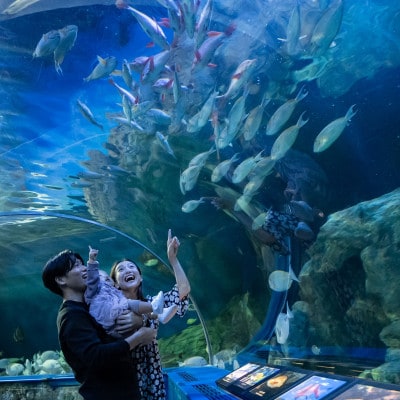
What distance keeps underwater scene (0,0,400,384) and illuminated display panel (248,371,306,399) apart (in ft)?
5.29

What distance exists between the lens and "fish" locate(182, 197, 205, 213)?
7270mm

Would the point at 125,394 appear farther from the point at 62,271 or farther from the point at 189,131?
the point at 189,131

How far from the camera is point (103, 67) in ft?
17.3

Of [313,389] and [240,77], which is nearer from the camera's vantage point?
[313,389]

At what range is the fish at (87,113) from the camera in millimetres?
5909

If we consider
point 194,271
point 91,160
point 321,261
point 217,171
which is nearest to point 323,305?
point 321,261

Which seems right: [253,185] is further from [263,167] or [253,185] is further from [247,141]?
[247,141]

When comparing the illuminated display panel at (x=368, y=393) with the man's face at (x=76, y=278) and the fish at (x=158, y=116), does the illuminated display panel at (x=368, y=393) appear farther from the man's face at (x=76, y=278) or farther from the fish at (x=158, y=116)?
the fish at (x=158, y=116)

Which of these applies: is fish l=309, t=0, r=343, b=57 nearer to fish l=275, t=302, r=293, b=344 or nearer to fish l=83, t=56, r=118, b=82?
fish l=83, t=56, r=118, b=82

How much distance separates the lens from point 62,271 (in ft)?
7.64

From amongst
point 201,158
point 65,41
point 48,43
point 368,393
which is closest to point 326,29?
point 201,158

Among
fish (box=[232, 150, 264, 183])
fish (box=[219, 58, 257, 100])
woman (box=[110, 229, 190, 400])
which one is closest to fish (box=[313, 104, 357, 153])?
fish (box=[232, 150, 264, 183])

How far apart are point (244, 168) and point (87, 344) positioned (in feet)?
14.0

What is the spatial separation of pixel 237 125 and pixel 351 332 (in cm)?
285
